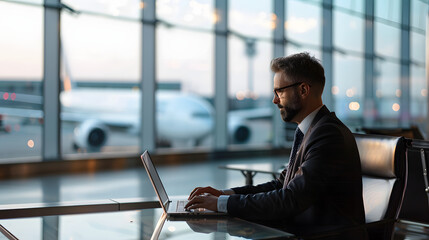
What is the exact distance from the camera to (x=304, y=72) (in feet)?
6.04

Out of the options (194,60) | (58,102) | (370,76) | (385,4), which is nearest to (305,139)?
(58,102)

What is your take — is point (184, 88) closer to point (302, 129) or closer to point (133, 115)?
point (133, 115)

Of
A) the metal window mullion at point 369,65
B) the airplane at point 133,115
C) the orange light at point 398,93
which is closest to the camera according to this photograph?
the airplane at point 133,115

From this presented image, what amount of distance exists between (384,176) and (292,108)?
67 cm

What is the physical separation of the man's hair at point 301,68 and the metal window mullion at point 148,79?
8036mm

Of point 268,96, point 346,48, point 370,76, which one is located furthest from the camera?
point 370,76

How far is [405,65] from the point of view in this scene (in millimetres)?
16641

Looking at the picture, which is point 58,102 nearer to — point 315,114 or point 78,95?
point 78,95

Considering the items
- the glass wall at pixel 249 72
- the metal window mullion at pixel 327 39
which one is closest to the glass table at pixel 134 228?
the glass wall at pixel 249 72

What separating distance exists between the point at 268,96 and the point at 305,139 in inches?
416

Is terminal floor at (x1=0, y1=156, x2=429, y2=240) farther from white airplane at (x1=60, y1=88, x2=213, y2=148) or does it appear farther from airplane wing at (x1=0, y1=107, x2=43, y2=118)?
white airplane at (x1=60, y1=88, x2=213, y2=148)

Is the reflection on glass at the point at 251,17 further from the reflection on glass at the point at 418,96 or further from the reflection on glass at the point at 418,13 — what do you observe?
the reflection on glass at the point at 418,96

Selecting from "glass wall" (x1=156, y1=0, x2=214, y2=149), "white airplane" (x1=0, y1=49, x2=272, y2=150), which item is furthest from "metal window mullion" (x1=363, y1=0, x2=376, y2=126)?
"glass wall" (x1=156, y1=0, x2=214, y2=149)

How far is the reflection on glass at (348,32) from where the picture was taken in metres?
13.4
